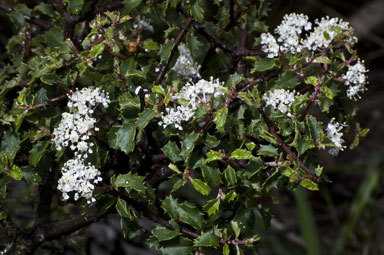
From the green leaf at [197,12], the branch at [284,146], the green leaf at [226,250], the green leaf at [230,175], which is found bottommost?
the green leaf at [226,250]

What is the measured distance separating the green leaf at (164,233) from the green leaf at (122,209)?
0.05 m

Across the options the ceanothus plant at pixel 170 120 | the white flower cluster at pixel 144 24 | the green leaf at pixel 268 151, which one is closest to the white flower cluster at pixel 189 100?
the ceanothus plant at pixel 170 120

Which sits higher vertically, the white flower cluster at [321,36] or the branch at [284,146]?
the white flower cluster at [321,36]

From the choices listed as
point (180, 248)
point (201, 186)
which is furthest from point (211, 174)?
point (180, 248)

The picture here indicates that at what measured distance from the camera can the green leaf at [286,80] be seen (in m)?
0.91

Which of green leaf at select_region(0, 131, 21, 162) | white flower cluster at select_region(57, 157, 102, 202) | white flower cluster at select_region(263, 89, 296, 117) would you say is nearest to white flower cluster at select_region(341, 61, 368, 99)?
white flower cluster at select_region(263, 89, 296, 117)

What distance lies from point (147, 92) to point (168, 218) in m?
0.22

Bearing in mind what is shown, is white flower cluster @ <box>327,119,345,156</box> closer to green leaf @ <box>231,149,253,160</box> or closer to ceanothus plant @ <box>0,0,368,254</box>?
ceanothus plant @ <box>0,0,368,254</box>

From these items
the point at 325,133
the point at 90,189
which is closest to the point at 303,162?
the point at 325,133

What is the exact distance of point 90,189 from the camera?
80cm

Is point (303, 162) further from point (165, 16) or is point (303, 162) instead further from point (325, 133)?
point (165, 16)

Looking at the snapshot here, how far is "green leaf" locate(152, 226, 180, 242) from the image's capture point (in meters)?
0.82

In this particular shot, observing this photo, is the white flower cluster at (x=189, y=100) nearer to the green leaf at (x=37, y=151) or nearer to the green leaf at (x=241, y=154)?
the green leaf at (x=241, y=154)

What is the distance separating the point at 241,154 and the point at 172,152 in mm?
106
